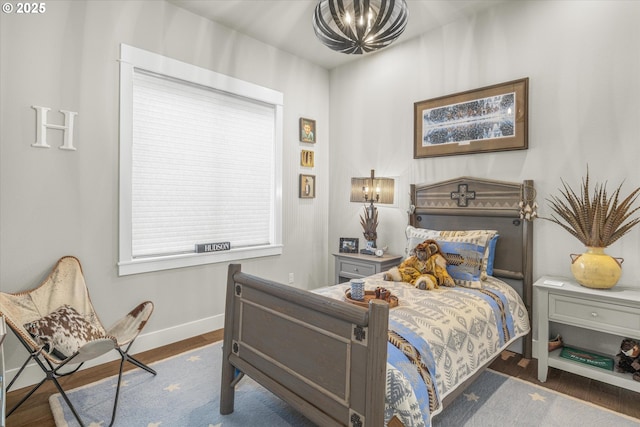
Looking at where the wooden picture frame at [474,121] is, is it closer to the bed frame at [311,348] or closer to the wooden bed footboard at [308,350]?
the bed frame at [311,348]

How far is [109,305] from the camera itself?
269 cm

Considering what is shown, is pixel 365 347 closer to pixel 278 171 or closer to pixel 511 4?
pixel 278 171

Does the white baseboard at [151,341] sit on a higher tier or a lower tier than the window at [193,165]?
lower

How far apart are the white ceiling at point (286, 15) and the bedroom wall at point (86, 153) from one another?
0.14m

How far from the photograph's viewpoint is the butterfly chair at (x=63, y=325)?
1.87 metres

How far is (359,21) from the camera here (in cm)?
181

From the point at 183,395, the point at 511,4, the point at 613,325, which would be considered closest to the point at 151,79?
the point at 183,395

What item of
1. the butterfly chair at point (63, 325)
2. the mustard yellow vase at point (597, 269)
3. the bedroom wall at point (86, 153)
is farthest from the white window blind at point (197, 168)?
the mustard yellow vase at point (597, 269)

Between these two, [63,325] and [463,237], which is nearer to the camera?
[63,325]

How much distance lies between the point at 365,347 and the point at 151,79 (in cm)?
283

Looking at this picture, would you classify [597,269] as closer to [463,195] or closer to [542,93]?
[463,195]

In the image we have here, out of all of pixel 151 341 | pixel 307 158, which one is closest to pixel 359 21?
pixel 307 158

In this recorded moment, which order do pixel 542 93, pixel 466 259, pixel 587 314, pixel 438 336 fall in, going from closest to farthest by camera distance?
pixel 438 336 < pixel 587 314 < pixel 466 259 < pixel 542 93

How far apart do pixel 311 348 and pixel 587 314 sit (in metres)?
1.88
